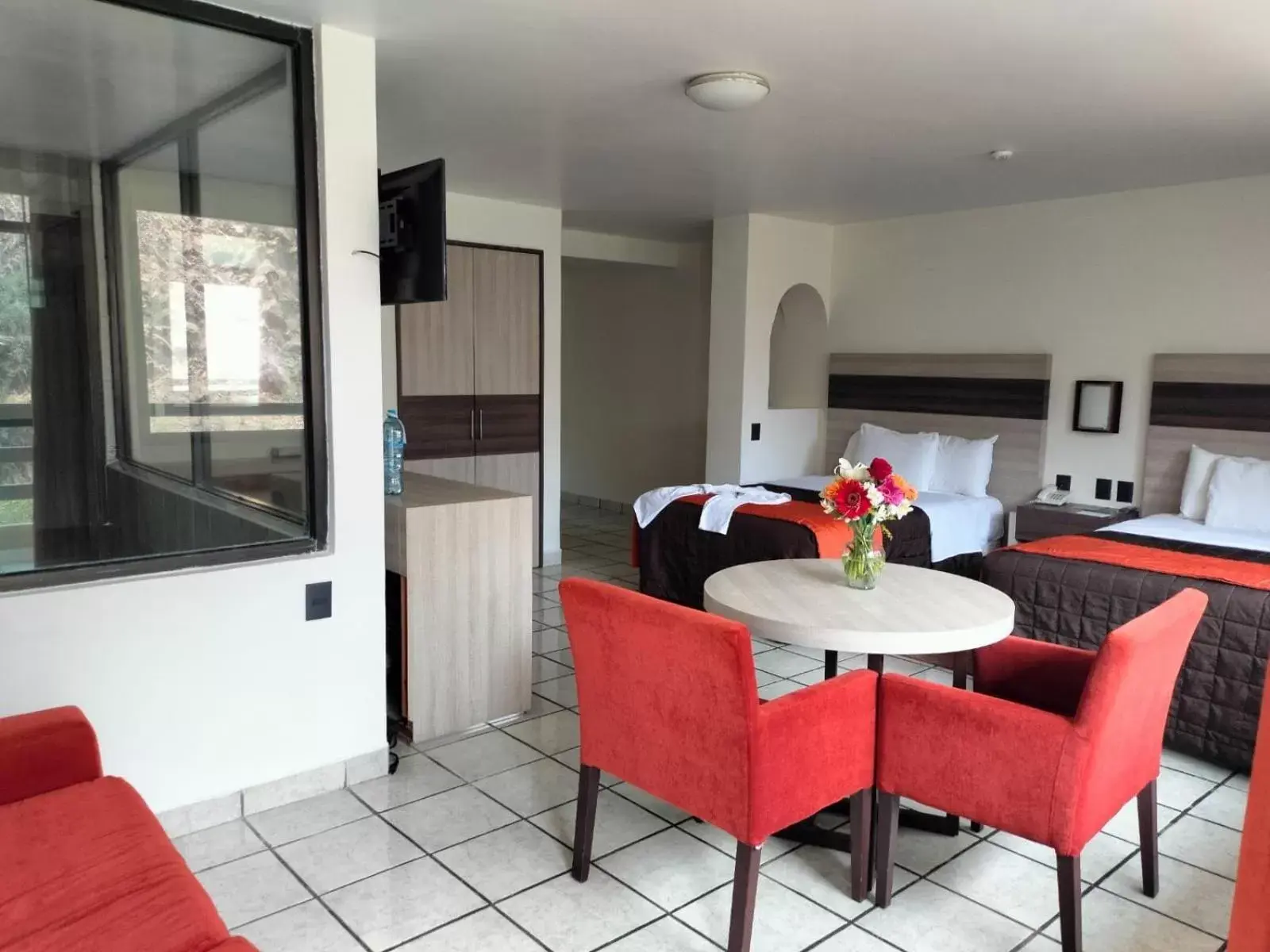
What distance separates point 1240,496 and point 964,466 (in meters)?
1.47

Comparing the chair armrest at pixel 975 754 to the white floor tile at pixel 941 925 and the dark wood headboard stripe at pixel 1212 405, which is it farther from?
the dark wood headboard stripe at pixel 1212 405

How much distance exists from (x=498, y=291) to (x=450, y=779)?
3.33 m

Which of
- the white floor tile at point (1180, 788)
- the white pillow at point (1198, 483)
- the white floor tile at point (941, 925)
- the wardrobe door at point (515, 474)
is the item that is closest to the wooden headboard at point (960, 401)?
the white pillow at point (1198, 483)

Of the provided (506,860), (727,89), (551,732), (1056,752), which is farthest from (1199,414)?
(506,860)

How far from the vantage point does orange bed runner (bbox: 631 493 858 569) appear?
4316 mm

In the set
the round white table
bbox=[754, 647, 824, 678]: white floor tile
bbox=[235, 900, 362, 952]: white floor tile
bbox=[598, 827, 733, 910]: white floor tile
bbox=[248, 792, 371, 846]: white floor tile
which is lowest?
bbox=[235, 900, 362, 952]: white floor tile

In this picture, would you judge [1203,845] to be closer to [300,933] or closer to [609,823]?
[609,823]

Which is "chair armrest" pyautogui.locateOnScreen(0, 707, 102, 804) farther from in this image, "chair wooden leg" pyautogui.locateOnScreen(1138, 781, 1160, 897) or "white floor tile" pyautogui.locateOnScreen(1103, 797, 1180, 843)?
"white floor tile" pyautogui.locateOnScreen(1103, 797, 1180, 843)

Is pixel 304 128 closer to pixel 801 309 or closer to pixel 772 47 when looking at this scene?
pixel 772 47

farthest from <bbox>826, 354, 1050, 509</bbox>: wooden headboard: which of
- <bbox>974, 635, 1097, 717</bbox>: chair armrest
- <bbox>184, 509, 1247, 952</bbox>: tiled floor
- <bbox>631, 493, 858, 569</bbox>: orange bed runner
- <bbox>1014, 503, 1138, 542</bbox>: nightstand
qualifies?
<bbox>974, 635, 1097, 717</bbox>: chair armrest

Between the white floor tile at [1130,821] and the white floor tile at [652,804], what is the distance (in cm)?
127

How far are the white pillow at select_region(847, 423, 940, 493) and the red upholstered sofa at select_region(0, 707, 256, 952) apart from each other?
14.5ft

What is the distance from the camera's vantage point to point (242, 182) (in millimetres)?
2980

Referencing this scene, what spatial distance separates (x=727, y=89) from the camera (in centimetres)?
307
